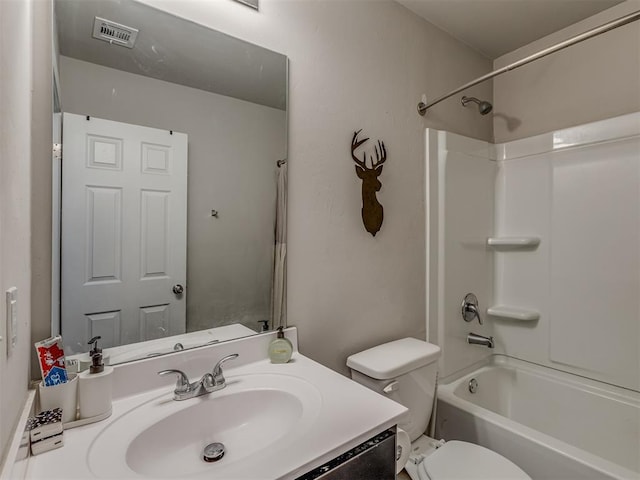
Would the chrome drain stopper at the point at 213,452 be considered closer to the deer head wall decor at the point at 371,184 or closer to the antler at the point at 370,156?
the deer head wall decor at the point at 371,184

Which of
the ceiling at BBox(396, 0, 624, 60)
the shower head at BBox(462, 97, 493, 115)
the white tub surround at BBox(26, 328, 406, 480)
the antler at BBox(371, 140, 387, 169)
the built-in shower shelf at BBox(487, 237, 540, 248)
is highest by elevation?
the ceiling at BBox(396, 0, 624, 60)

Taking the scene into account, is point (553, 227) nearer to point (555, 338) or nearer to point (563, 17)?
point (555, 338)

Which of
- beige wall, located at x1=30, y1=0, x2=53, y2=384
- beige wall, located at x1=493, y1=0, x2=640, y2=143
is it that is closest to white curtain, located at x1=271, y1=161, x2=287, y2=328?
beige wall, located at x1=30, y1=0, x2=53, y2=384

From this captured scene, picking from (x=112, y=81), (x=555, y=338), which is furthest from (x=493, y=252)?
(x=112, y=81)

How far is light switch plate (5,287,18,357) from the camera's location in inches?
25.3

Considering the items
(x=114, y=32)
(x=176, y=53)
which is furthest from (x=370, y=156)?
(x=114, y=32)

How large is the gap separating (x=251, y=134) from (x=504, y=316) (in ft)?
5.93

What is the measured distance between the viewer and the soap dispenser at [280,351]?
1177 millimetres

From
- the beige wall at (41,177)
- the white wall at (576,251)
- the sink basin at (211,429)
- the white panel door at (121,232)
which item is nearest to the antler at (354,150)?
the white panel door at (121,232)

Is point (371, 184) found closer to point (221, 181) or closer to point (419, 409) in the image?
point (221, 181)

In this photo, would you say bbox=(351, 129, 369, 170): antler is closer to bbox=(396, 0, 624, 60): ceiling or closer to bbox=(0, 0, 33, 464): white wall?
bbox=(396, 0, 624, 60): ceiling

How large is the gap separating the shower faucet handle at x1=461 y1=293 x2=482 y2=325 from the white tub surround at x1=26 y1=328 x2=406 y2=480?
1.14m

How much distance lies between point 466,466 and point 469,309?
89 cm

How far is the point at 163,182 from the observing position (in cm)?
105
